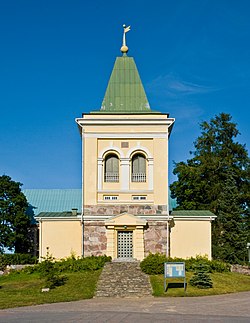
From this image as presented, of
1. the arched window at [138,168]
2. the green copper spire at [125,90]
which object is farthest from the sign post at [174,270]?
the green copper spire at [125,90]

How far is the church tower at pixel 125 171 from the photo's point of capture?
33.6 meters

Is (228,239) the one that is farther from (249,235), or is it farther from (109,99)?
(109,99)

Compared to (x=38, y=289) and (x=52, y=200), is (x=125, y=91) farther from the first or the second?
(x=52, y=200)

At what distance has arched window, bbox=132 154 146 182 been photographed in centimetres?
3491

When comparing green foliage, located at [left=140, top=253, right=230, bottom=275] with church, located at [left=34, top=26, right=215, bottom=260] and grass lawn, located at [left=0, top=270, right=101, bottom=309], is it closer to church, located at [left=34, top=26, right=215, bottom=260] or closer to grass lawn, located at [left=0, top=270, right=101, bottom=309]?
church, located at [left=34, top=26, right=215, bottom=260]

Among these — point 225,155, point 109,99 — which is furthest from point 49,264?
point 225,155

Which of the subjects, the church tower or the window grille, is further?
the window grille

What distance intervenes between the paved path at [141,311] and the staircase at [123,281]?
1428 mm

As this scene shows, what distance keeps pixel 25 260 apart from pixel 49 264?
1145 centimetres

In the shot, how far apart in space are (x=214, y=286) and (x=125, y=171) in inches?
434

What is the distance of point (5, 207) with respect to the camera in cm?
4422

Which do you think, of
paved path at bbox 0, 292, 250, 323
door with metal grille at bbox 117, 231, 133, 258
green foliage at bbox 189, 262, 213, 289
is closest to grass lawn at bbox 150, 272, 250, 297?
green foliage at bbox 189, 262, 213, 289

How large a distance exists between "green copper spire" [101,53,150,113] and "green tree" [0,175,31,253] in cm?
1383

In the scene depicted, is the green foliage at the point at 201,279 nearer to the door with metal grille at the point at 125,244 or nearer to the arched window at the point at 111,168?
the door with metal grille at the point at 125,244
